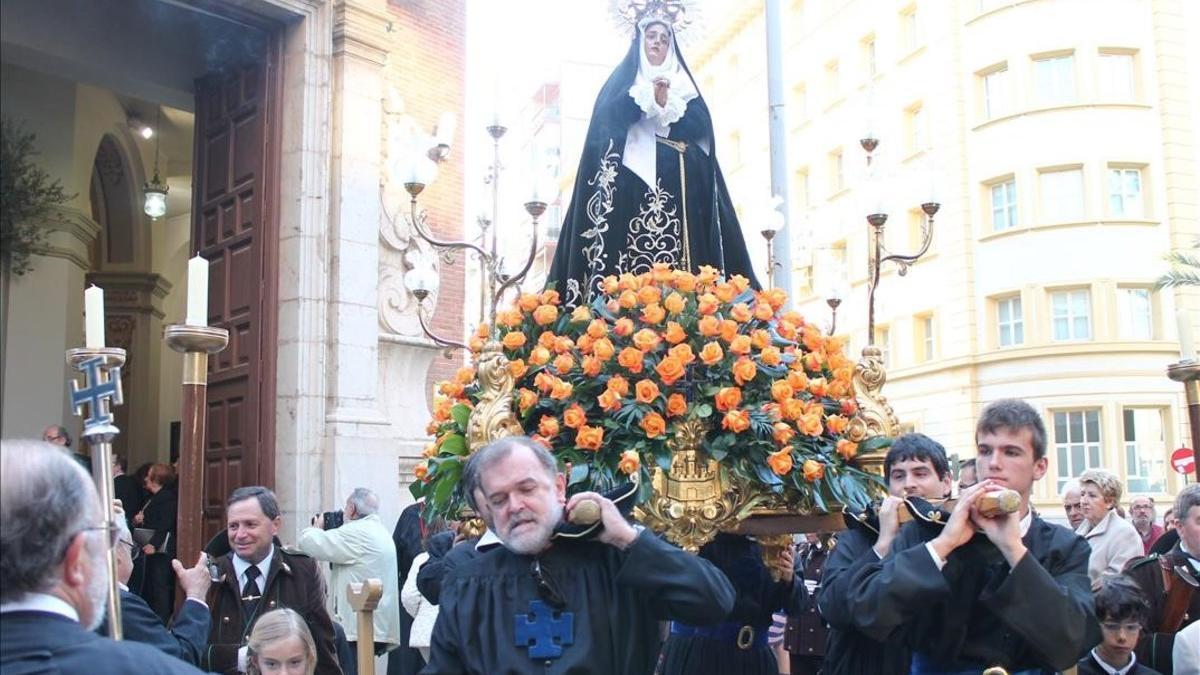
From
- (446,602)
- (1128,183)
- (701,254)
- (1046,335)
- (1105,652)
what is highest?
(1128,183)

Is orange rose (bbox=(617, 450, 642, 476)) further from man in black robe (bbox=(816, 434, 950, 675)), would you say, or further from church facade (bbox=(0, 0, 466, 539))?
church facade (bbox=(0, 0, 466, 539))

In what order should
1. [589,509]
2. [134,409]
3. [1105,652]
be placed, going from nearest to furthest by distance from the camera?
[589,509], [1105,652], [134,409]

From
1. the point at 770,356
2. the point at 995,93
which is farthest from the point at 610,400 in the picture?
the point at 995,93

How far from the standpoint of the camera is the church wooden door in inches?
384

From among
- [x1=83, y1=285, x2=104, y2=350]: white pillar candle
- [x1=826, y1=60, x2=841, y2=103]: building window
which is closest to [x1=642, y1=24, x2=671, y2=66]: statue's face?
[x1=83, y1=285, x2=104, y2=350]: white pillar candle

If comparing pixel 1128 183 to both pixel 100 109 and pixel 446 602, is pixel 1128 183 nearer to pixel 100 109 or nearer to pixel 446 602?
pixel 100 109

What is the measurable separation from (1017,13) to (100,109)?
2022cm

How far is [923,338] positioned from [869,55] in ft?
25.5

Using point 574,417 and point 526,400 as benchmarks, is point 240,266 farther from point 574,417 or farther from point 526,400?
point 574,417

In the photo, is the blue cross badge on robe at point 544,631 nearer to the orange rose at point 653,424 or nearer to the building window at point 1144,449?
the orange rose at point 653,424

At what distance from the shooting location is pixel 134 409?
16688mm

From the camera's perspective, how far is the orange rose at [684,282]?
4336mm

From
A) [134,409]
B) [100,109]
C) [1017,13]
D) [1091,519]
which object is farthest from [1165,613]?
[1017,13]

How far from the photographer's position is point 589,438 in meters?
3.97
